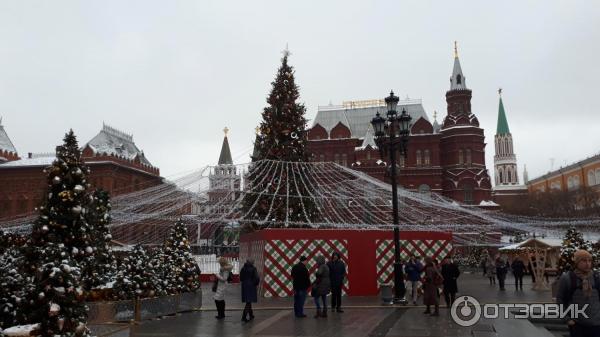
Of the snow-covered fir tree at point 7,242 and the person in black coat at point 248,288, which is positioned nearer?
the person in black coat at point 248,288

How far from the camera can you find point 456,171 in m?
65.4

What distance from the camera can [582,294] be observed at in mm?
6480

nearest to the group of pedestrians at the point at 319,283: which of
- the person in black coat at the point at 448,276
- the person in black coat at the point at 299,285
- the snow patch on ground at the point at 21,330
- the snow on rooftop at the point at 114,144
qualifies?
the person in black coat at the point at 299,285

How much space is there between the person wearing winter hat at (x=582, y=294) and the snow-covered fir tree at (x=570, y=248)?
9.58 meters

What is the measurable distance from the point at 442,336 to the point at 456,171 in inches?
2250

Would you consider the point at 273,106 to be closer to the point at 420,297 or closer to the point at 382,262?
the point at 382,262

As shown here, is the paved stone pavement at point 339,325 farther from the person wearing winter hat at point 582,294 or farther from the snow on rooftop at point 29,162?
the snow on rooftop at point 29,162

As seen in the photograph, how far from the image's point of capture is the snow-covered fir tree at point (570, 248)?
15.6 metres

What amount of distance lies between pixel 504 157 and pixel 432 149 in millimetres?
56054

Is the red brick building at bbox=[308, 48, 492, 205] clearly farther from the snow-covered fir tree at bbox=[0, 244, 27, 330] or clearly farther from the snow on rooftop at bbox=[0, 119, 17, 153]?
the snow-covered fir tree at bbox=[0, 244, 27, 330]

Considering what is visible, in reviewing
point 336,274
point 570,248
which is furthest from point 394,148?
point 570,248

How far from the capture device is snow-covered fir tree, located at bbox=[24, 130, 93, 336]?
7.29 metres

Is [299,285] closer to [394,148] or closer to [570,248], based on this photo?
[394,148]

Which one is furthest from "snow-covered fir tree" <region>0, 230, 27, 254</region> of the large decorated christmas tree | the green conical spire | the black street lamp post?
the green conical spire
